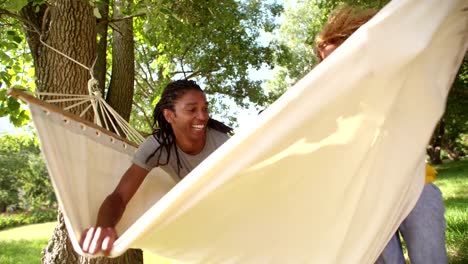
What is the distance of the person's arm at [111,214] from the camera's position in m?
1.20

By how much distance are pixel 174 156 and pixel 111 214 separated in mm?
378

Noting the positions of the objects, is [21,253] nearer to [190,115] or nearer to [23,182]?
[190,115]

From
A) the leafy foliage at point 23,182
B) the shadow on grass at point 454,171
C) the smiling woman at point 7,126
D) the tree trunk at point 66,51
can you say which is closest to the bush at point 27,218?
the leafy foliage at point 23,182

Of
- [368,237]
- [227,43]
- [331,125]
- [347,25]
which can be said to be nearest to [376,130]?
[331,125]

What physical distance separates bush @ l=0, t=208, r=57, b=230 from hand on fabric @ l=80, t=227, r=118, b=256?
55.8ft

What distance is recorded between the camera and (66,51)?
7.55ft

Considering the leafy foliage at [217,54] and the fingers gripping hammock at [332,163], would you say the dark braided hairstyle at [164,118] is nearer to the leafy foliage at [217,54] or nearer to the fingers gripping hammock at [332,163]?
the fingers gripping hammock at [332,163]

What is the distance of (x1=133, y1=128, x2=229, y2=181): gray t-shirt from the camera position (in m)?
1.69

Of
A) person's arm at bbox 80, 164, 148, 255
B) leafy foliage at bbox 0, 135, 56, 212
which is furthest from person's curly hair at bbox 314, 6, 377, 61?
leafy foliage at bbox 0, 135, 56, 212

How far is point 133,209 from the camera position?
1.60 m

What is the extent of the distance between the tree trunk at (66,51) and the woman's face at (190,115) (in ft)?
2.58

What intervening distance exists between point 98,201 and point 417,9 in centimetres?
111

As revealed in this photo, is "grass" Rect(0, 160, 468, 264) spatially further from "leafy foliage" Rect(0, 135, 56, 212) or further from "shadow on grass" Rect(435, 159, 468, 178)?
"leafy foliage" Rect(0, 135, 56, 212)

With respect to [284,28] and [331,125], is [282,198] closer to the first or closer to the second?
[331,125]
